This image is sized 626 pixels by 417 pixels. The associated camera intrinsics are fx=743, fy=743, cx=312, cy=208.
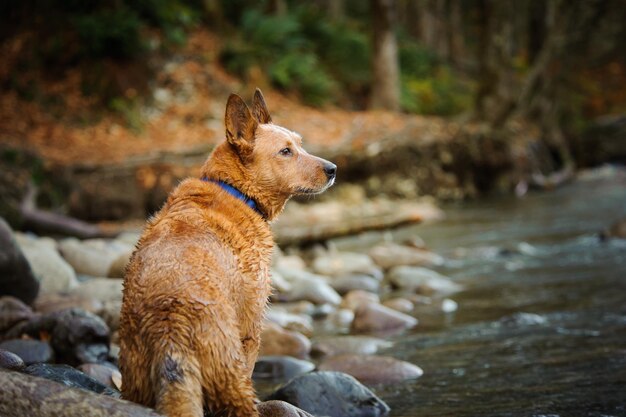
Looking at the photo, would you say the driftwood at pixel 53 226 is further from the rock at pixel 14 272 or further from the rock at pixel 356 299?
the rock at pixel 356 299

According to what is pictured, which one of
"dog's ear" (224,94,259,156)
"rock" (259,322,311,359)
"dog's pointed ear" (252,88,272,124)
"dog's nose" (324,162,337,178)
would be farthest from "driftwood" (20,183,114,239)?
"dog's ear" (224,94,259,156)

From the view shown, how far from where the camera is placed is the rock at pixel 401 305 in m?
8.77

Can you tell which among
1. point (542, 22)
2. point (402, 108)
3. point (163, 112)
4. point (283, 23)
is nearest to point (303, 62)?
point (283, 23)

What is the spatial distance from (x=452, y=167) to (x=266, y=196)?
16.1 m

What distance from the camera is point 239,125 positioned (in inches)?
186

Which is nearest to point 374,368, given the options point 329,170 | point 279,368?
point 279,368

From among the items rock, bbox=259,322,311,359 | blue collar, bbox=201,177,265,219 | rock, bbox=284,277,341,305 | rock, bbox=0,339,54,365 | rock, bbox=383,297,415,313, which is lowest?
rock, bbox=0,339,54,365

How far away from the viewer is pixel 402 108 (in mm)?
26672

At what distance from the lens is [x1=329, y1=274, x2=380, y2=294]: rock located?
995 centimetres

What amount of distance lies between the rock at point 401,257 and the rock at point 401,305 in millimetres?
2604

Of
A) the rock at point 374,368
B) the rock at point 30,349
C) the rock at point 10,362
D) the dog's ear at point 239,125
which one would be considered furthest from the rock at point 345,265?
the rock at point 10,362

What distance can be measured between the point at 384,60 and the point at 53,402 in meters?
22.3

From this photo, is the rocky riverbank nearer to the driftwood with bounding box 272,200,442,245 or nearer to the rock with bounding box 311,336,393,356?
the rock with bounding box 311,336,393,356

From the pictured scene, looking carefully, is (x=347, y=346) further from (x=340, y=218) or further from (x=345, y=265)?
(x=340, y=218)
